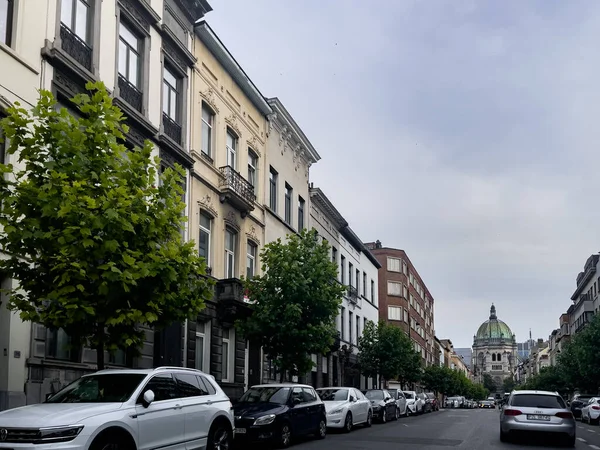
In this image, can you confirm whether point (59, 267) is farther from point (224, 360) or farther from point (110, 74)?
point (224, 360)

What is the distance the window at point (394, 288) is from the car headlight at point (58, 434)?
2789 inches

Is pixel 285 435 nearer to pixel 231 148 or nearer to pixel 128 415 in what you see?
pixel 128 415

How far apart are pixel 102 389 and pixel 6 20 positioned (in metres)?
9.21

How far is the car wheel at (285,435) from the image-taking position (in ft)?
55.6

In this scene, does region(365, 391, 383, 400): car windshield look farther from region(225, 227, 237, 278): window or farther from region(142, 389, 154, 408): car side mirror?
region(142, 389, 154, 408): car side mirror

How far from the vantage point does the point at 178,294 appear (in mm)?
13773

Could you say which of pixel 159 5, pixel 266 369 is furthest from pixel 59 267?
pixel 266 369

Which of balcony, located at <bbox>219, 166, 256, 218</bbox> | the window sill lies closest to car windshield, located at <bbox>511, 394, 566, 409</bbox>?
balcony, located at <bbox>219, 166, 256, 218</bbox>

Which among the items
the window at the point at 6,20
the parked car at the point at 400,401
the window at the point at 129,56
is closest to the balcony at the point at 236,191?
the window at the point at 129,56

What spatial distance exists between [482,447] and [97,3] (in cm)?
1481

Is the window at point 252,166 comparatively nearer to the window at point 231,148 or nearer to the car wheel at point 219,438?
the window at point 231,148

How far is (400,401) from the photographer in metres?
37.3

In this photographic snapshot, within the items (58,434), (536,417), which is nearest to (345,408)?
(536,417)

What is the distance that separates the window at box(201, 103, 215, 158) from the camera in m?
26.5
